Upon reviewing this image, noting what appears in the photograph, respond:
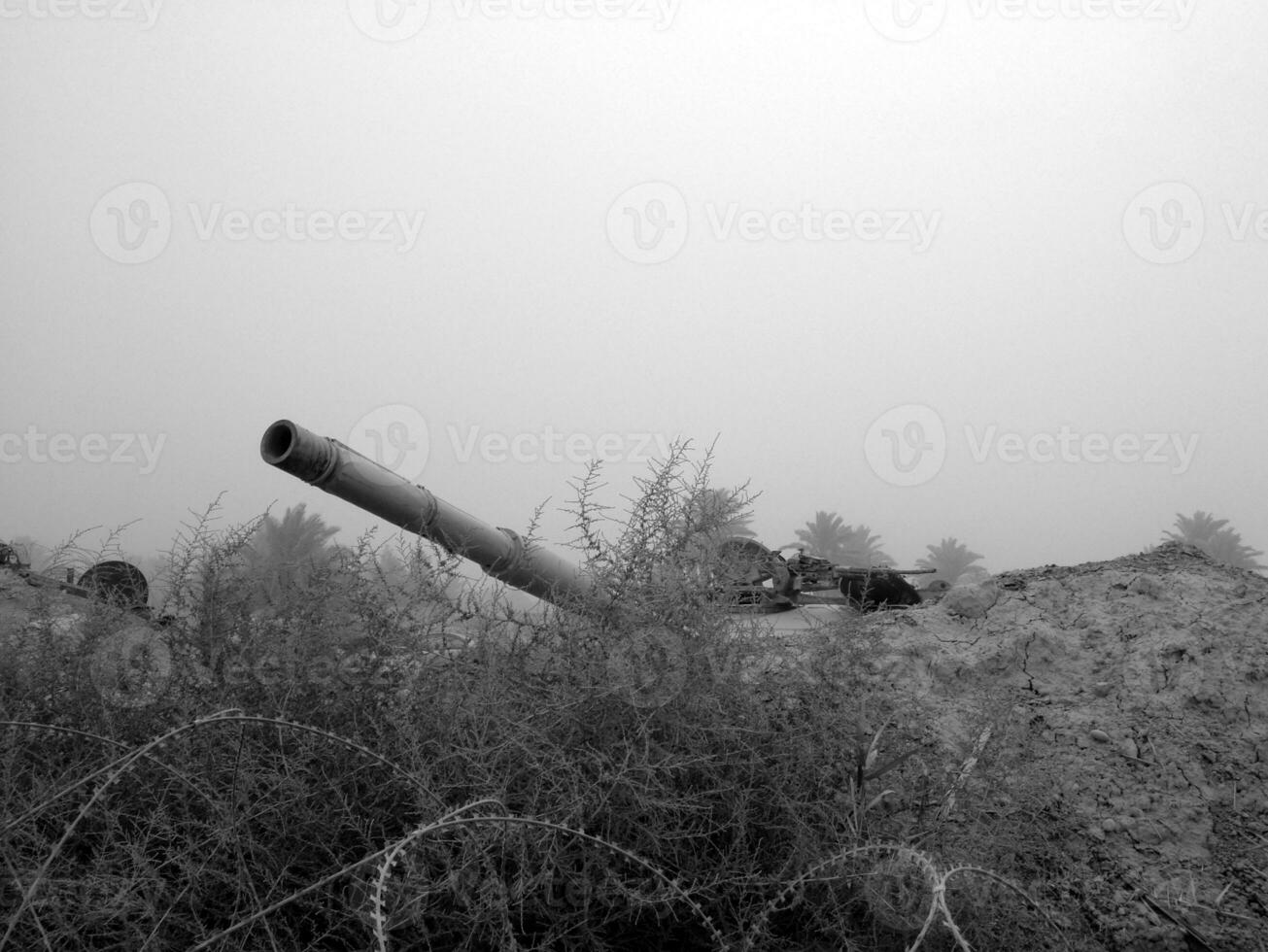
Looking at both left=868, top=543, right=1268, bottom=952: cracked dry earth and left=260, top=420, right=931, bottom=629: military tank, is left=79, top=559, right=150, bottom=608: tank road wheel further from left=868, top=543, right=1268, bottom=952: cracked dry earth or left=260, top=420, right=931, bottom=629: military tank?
left=868, top=543, right=1268, bottom=952: cracked dry earth

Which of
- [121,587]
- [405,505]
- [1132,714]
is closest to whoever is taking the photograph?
[121,587]

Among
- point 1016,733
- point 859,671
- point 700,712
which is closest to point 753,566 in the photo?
point 859,671

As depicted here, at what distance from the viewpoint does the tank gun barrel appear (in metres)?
5.22

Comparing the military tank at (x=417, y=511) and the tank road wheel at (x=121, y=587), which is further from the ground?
the military tank at (x=417, y=511)

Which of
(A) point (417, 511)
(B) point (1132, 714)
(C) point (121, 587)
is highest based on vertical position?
(A) point (417, 511)

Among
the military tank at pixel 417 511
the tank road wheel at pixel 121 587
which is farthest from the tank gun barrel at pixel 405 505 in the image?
the tank road wheel at pixel 121 587

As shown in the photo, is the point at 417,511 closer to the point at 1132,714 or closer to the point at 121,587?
the point at 121,587

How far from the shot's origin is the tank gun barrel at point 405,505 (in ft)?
Answer: 17.1

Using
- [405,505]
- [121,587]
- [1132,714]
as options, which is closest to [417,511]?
[405,505]

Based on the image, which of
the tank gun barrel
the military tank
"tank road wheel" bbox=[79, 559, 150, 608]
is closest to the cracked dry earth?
the military tank

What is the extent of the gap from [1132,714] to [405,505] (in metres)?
3.74

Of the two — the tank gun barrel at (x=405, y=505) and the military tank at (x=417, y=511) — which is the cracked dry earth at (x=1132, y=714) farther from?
the tank gun barrel at (x=405, y=505)

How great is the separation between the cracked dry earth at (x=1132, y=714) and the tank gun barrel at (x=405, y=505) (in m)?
1.87

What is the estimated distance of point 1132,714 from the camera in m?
5.10
